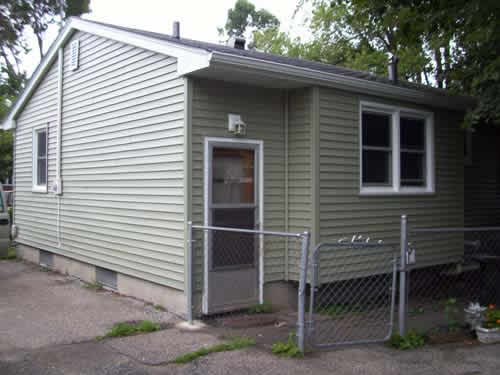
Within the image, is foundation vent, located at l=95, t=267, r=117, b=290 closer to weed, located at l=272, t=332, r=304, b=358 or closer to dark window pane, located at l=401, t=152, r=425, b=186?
weed, located at l=272, t=332, r=304, b=358

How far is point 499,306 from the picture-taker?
7457 mm

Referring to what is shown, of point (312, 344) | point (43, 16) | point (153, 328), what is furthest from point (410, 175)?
point (43, 16)

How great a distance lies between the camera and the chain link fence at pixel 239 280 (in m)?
6.47

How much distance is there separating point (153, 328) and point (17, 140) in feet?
26.2

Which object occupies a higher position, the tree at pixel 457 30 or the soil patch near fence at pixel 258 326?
the tree at pixel 457 30

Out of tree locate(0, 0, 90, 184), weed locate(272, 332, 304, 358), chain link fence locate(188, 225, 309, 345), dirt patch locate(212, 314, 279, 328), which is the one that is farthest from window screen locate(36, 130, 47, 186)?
tree locate(0, 0, 90, 184)

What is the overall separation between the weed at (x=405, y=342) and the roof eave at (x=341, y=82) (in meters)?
3.49

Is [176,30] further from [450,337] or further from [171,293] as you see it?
[450,337]

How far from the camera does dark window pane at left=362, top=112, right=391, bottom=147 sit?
26.5 ft

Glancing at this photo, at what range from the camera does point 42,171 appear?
11.1 m

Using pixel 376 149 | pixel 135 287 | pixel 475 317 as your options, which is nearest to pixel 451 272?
pixel 376 149

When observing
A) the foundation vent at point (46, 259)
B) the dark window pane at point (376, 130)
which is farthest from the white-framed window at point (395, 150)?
the foundation vent at point (46, 259)

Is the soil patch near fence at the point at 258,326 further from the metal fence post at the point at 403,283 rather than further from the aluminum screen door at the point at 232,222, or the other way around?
the metal fence post at the point at 403,283

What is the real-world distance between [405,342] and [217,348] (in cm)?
207
